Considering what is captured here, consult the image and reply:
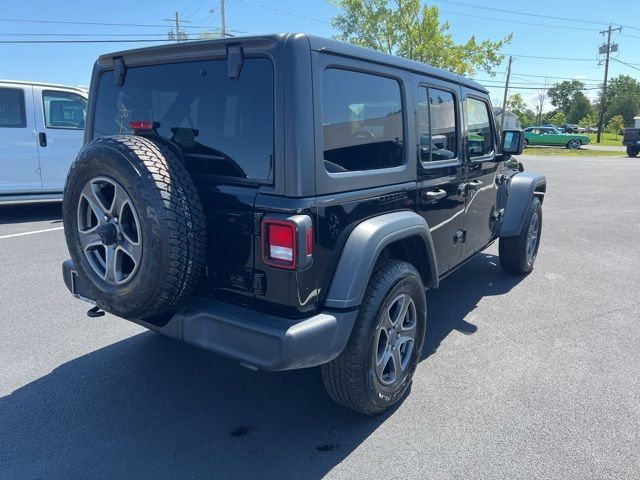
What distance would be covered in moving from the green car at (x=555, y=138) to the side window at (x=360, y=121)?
121ft

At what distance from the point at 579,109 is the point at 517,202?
9230 centimetres

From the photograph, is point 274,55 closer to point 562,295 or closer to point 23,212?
point 562,295

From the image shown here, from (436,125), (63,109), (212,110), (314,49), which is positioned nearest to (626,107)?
(63,109)

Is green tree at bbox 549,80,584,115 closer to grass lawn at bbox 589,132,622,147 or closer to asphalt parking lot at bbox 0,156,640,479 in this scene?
grass lawn at bbox 589,132,622,147

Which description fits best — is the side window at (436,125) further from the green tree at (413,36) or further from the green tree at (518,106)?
the green tree at (518,106)

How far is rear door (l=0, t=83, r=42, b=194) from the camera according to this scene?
7723 mm

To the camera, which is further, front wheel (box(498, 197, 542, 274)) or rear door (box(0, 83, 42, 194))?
rear door (box(0, 83, 42, 194))

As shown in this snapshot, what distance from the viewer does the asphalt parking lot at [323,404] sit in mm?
2504

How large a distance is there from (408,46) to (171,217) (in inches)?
1307

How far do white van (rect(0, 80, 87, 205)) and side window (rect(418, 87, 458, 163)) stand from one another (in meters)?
6.73

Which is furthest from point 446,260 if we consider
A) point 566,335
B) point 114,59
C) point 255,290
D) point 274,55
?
point 114,59

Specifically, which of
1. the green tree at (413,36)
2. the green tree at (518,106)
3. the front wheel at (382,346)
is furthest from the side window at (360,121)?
the green tree at (518,106)

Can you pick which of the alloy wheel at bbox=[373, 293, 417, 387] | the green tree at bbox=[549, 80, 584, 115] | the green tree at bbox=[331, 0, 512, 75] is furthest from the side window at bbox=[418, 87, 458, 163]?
the green tree at bbox=[549, 80, 584, 115]

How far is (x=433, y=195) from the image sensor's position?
3.38 m
